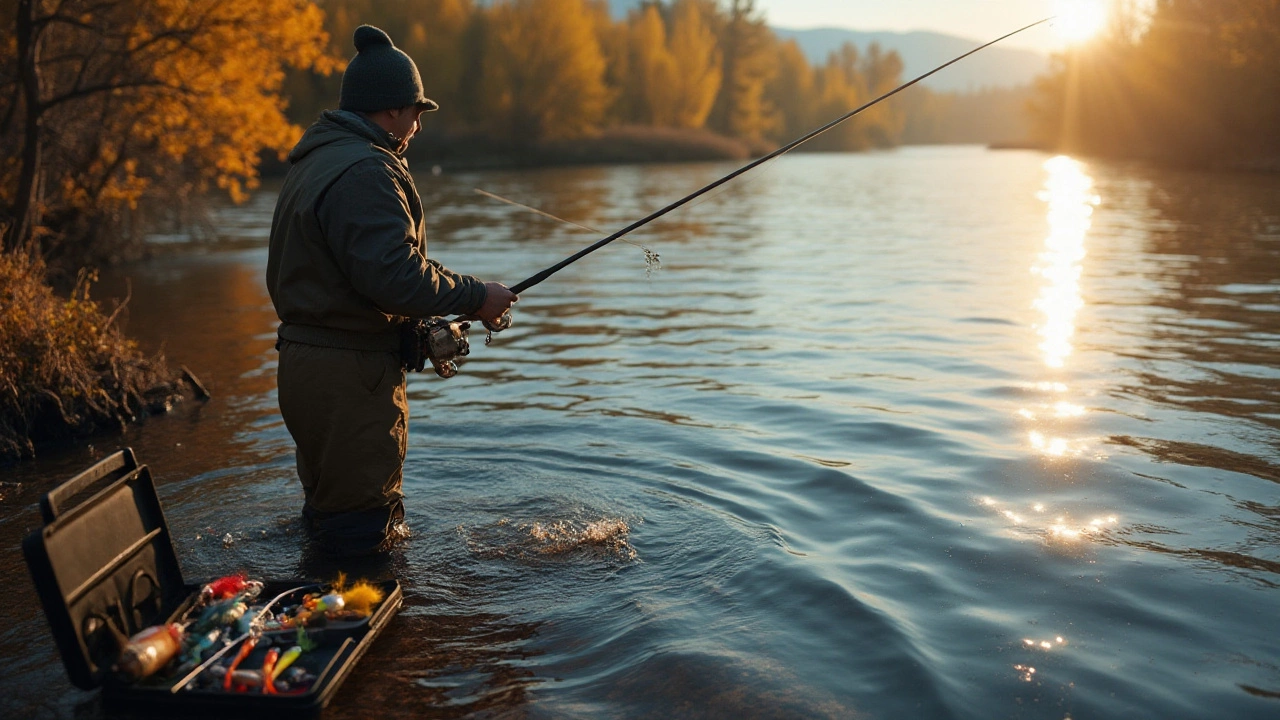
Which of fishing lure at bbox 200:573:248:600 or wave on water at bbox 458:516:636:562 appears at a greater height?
fishing lure at bbox 200:573:248:600

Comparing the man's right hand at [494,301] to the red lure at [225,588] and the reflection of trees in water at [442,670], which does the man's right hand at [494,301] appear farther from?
the red lure at [225,588]

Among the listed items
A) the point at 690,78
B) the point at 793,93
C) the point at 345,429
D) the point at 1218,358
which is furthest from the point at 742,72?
the point at 345,429

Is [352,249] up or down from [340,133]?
down

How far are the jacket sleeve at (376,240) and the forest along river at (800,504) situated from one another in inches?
58.6

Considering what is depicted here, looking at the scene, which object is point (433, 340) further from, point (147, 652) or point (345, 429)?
point (147, 652)

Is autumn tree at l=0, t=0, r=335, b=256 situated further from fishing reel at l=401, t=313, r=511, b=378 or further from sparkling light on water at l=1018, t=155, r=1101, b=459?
sparkling light on water at l=1018, t=155, r=1101, b=459

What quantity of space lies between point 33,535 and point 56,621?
1.17 feet

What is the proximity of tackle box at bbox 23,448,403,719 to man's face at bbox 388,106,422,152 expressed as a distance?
189 cm

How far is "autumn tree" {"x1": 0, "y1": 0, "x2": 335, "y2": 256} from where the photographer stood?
13.7 metres

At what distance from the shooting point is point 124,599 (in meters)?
4.00

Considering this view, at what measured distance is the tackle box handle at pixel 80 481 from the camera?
3504 millimetres

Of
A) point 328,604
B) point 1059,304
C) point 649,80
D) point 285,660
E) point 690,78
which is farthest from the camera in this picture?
point 690,78

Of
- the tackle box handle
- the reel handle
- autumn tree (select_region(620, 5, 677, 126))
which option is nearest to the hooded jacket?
the reel handle

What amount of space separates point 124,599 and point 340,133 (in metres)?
2.15
